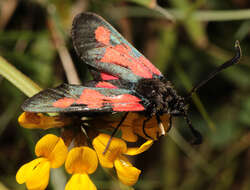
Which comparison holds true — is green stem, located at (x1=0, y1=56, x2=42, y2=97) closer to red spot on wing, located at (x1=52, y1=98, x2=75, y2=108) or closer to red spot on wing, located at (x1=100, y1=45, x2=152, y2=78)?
red spot on wing, located at (x1=52, y1=98, x2=75, y2=108)

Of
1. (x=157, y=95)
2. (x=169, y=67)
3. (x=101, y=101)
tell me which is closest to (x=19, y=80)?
(x=101, y=101)

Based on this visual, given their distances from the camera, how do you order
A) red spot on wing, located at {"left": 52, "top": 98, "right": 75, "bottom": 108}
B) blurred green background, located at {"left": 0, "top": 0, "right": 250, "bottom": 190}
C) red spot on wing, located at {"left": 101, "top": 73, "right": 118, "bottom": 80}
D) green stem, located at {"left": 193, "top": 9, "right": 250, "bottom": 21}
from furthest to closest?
blurred green background, located at {"left": 0, "top": 0, "right": 250, "bottom": 190} < green stem, located at {"left": 193, "top": 9, "right": 250, "bottom": 21} < red spot on wing, located at {"left": 101, "top": 73, "right": 118, "bottom": 80} < red spot on wing, located at {"left": 52, "top": 98, "right": 75, "bottom": 108}

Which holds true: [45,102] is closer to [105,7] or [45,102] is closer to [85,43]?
[85,43]

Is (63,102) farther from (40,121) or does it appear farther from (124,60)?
(124,60)

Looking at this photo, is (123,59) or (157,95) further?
(123,59)

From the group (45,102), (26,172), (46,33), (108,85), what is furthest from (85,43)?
(46,33)

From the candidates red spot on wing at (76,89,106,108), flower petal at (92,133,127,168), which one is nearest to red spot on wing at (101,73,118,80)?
red spot on wing at (76,89,106,108)

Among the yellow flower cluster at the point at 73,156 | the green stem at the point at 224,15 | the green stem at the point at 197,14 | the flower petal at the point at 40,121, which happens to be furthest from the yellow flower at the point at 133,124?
the green stem at the point at 224,15
